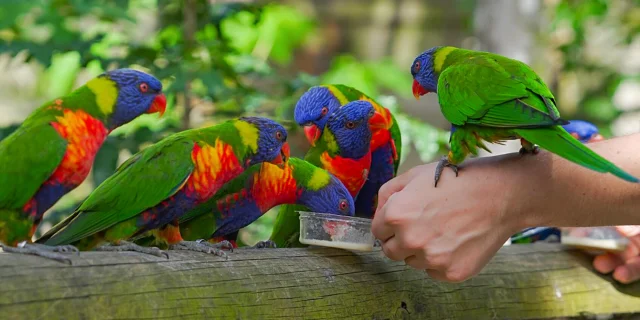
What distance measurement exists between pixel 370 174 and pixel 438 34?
5623 mm

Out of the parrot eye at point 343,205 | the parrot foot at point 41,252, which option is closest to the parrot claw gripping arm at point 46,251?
the parrot foot at point 41,252

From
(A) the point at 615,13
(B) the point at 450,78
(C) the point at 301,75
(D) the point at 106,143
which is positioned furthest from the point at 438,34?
(B) the point at 450,78

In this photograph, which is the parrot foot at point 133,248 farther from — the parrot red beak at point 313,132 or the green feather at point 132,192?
the parrot red beak at point 313,132

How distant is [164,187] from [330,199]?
1.59ft

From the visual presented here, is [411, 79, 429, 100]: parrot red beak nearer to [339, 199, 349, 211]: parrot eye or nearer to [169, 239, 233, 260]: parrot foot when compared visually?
[339, 199, 349, 211]: parrot eye

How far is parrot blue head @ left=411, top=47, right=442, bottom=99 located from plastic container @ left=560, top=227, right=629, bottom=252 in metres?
0.75

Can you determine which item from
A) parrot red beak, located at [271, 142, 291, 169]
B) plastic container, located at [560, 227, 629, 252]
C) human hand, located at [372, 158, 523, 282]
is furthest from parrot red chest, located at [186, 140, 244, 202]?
plastic container, located at [560, 227, 629, 252]

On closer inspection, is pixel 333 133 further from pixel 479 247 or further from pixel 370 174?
pixel 479 247

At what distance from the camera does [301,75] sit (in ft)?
11.3

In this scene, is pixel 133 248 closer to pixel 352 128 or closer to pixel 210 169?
pixel 210 169

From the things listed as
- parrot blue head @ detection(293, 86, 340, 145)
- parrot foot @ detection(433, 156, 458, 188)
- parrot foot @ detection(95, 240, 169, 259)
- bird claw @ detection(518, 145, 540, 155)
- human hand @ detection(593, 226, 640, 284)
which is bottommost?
human hand @ detection(593, 226, 640, 284)

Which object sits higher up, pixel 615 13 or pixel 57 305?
pixel 57 305

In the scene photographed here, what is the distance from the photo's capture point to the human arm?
64.7 inches

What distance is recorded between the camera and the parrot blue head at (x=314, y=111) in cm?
239
